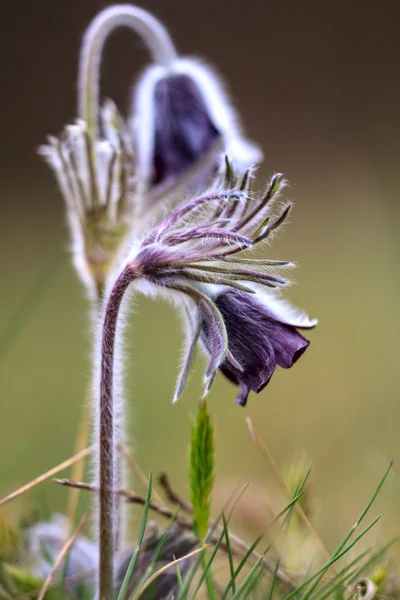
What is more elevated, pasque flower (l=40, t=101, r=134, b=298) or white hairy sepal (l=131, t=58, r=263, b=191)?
white hairy sepal (l=131, t=58, r=263, b=191)

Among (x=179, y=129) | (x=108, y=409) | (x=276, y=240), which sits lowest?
(x=108, y=409)

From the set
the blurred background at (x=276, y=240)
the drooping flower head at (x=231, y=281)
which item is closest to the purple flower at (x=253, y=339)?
the drooping flower head at (x=231, y=281)

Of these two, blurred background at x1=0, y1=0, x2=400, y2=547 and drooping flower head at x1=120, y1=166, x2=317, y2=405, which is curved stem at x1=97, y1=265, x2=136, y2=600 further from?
blurred background at x1=0, y1=0, x2=400, y2=547

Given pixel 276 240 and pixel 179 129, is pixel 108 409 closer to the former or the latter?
pixel 179 129

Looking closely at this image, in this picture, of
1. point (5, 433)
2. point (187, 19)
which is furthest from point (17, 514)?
point (187, 19)

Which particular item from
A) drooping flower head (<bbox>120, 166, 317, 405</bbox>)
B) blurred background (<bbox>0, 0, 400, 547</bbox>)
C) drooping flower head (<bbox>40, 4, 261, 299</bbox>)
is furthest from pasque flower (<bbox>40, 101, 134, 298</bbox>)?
blurred background (<bbox>0, 0, 400, 547</bbox>)

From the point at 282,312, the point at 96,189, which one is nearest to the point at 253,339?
the point at 282,312
